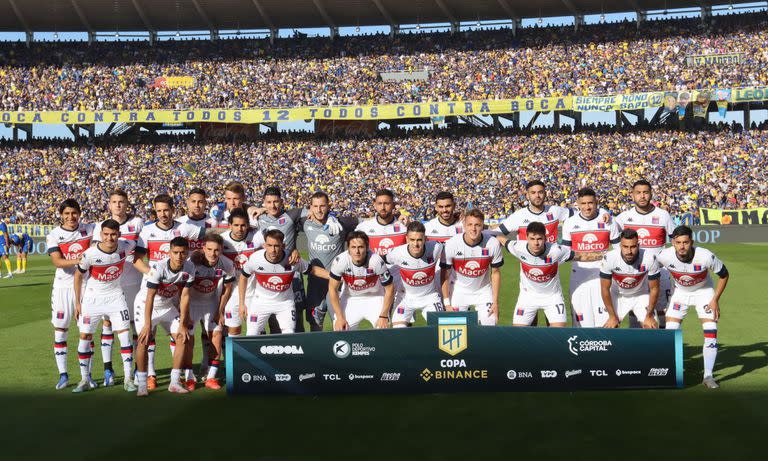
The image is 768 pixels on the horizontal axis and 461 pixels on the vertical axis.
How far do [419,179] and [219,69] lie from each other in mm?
16002

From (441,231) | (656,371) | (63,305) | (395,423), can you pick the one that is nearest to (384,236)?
(441,231)

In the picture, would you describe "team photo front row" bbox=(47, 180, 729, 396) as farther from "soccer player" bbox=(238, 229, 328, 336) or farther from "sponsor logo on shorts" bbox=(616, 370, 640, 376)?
"sponsor logo on shorts" bbox=(616, 370, 640, 376)

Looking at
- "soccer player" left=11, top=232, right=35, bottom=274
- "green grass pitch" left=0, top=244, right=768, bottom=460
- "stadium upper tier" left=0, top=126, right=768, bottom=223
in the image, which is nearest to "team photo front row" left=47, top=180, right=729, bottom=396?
"green grass pitch" left=0, top=244, right=768, bottom=460

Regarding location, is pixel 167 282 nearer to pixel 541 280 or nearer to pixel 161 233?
pixel 161 233

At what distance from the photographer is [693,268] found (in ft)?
30.3

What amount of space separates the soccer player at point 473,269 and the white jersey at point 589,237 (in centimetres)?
125

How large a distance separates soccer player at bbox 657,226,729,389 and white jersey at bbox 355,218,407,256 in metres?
3.44

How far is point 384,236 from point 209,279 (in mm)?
2491

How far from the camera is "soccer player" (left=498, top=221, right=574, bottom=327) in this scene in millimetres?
9737

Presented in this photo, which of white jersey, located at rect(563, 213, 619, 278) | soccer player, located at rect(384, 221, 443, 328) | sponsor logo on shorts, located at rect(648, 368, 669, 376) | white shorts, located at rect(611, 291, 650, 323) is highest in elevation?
white jersey, located at rect(563, 213, 619, 278)

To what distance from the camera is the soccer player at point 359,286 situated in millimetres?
9344

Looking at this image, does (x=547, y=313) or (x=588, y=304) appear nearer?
(x=547, y=313)

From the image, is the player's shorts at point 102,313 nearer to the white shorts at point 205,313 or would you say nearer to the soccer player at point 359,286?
the white shorts at point 205,313

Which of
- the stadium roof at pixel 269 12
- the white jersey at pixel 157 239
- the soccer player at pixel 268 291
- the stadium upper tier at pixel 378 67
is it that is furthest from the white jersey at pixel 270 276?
the stadium roof at pixel 269 12
